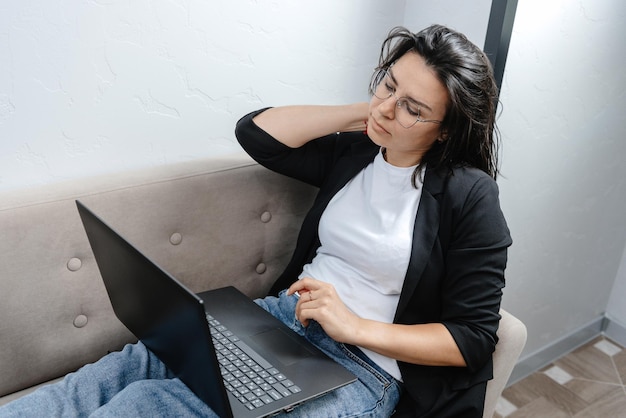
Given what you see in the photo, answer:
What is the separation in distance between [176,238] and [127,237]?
0.10 metres

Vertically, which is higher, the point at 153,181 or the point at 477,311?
the point at 153,181

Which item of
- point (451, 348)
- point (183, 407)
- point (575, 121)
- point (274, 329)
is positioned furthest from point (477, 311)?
point (575, 121)

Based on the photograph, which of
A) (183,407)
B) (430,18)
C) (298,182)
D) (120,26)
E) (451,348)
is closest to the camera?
(183,407)

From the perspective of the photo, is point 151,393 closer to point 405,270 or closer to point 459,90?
point 405,270

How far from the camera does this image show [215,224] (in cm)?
132

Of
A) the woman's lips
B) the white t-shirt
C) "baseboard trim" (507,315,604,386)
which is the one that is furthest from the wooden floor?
the woman's lips

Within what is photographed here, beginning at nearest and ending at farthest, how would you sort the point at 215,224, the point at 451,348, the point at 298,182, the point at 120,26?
the point at 451,348
the point at 120,26
the point at 215,224
the point at 298,182

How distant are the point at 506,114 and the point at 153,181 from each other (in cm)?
83

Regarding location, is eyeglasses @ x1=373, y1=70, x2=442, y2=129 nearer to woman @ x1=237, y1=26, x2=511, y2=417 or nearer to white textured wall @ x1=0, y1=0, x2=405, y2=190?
woman @ x1=237, y1=26, x2=511, y2=417

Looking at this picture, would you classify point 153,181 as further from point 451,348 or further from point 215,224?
point 451,348

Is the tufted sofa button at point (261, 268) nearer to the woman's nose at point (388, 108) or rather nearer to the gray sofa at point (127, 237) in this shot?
the gray sofa at point (127, 237)

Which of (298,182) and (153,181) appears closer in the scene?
(153,181)

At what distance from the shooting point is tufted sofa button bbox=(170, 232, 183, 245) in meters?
1.27

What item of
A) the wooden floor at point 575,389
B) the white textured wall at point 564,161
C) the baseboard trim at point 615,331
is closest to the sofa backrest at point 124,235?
the white textured wall at point 564,161
